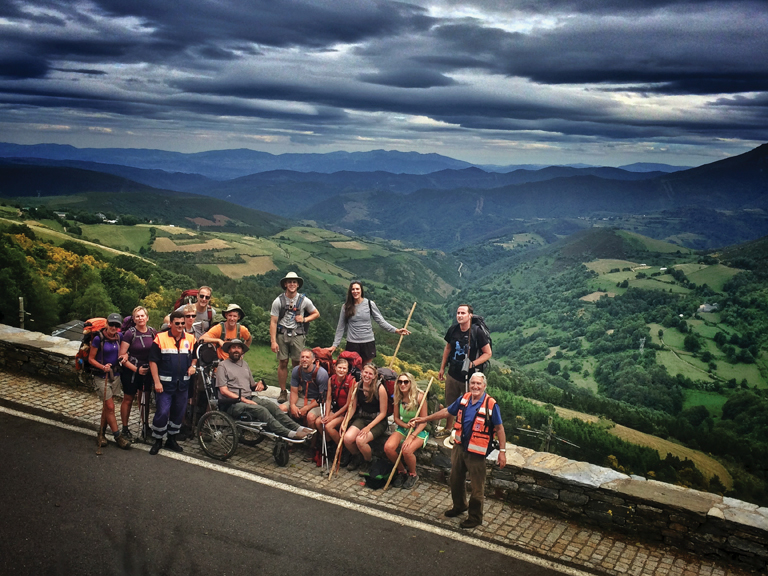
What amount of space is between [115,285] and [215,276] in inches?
2722

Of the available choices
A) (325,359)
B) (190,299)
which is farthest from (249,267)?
(325,359)

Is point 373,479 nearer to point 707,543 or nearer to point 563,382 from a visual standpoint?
point 707,543

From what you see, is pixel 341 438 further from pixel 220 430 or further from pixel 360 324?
pixel 360 324

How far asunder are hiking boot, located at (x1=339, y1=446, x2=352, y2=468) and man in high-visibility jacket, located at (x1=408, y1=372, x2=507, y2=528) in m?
1.76

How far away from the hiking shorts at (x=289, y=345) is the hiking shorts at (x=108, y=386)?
2562 mm

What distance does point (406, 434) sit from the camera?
805cm

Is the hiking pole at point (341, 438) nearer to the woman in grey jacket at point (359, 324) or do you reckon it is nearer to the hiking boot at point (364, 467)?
the hiking boot at point (364, 467)

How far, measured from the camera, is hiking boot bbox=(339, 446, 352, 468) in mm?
8336

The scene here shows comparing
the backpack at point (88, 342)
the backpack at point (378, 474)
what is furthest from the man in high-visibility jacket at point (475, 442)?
the backpack at point (88, 342)

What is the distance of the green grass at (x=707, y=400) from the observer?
8262 centimetres

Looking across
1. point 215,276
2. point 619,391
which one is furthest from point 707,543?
point 215,276

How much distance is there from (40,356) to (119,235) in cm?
11259

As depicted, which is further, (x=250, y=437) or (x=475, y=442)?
(x=250, y=437)

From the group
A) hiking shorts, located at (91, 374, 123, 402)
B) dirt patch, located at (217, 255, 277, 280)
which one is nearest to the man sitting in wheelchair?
hiking shorts, located at (91, 374, 123, 402)
